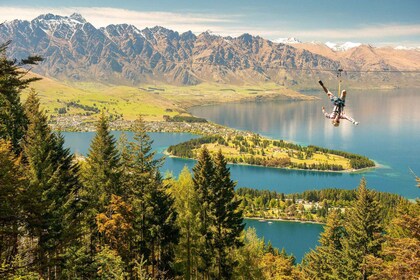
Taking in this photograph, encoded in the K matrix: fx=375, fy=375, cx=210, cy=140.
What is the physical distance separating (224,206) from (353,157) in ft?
497

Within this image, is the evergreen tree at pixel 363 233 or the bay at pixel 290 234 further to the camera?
the bay at pixel 290 234

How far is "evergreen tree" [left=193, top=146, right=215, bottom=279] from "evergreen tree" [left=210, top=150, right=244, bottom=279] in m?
0.39

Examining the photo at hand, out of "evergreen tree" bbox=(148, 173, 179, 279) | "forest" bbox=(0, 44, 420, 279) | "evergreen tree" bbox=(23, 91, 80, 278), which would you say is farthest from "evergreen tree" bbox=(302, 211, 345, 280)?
"evergreen tree" bbox=(23, 91, 80, 278)

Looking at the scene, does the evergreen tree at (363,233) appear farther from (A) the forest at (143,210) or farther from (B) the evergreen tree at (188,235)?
(B) the evergreen tree at (188,235)

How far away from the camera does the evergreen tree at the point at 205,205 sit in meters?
32.7

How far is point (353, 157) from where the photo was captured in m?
171

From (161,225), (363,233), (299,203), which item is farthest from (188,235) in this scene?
(299,203)

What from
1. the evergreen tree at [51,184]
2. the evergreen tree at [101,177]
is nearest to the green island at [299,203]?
the evergreen tree at [101,177]

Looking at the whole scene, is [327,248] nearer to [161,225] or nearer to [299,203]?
[161,225]

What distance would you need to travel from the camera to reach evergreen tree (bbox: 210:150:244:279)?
32594 millimetres

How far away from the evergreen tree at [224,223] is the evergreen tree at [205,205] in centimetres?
39

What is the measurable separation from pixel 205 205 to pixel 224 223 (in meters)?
2.33

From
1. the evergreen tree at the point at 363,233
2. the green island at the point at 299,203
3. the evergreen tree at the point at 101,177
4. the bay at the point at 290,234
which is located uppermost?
the evergreen tree at the point at 101,177

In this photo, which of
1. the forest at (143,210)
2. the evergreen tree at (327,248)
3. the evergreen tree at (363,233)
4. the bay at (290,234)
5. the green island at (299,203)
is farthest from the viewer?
the green island at (299,203)
